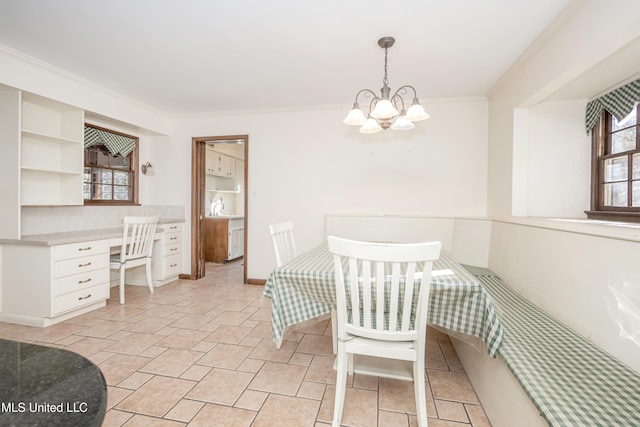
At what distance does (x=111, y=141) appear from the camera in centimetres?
375

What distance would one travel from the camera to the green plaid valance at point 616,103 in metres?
1.95

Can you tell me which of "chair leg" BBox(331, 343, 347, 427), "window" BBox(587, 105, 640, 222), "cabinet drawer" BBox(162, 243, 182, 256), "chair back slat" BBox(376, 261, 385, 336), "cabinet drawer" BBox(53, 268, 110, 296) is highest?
"window" BBox(587, 105, 640, 222)

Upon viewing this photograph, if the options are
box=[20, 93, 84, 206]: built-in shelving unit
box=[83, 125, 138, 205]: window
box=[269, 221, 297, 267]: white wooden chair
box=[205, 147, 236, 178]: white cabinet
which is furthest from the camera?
box=[205, 147, 236, 178]: white cabinet

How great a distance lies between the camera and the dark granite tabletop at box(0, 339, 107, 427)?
0.44 meters

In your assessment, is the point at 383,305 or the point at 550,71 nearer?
the point at 383,305

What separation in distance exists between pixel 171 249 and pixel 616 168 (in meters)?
4.74

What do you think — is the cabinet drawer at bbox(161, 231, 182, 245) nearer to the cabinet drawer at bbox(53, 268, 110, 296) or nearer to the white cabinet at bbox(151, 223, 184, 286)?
the white cabinet at bbox(151, 223, 184, 286)

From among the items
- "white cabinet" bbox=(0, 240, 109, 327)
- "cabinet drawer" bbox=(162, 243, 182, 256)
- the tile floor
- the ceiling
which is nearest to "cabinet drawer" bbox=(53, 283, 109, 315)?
"white cabinet" bbox=(0, 240, 109, 327)

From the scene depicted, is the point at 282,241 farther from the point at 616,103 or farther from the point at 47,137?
the point at 616,103

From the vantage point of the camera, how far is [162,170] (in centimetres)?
428

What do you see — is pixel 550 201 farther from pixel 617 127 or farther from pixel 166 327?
pixel 166 327

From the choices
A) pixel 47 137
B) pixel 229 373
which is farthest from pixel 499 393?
pixel 47 137

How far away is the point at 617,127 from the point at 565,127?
346 mm

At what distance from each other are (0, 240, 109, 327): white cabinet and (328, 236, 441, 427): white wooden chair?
2.72 meters
